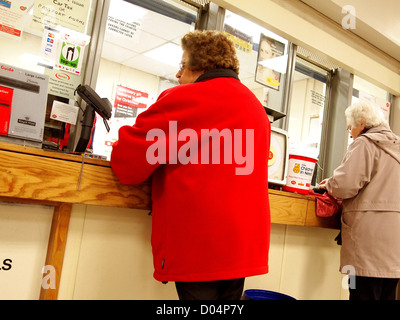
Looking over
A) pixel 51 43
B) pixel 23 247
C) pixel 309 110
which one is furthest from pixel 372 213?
pixel 51 43

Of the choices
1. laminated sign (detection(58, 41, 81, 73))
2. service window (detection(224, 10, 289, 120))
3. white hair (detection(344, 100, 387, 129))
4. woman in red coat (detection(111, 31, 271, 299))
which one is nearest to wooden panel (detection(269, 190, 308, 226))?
white hair (detection(344, 100, 387, 129))

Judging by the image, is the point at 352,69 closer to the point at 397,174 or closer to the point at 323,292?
the point at 397,174

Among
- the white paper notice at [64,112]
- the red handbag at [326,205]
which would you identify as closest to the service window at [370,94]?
the red handbag at [326,205]

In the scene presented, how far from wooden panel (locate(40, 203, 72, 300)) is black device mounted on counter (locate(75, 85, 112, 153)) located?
29 cm

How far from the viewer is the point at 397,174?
1943 millimetres

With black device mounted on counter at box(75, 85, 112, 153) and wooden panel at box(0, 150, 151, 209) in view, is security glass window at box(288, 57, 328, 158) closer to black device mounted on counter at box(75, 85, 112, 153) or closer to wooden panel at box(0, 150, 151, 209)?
black device mounted on counter at box(75, 85, 112, 153)

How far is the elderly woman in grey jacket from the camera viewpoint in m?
1.86

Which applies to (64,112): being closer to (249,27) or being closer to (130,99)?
(130,99)

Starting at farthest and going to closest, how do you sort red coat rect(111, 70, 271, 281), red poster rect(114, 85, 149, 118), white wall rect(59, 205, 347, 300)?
red poster rect(114, 85, 149, 118)
white wall rect(59, 205, 347, 300)
red coat rect(111, 70, 271, 281)

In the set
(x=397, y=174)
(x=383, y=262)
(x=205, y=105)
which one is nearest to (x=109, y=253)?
(x=205, y=105)
